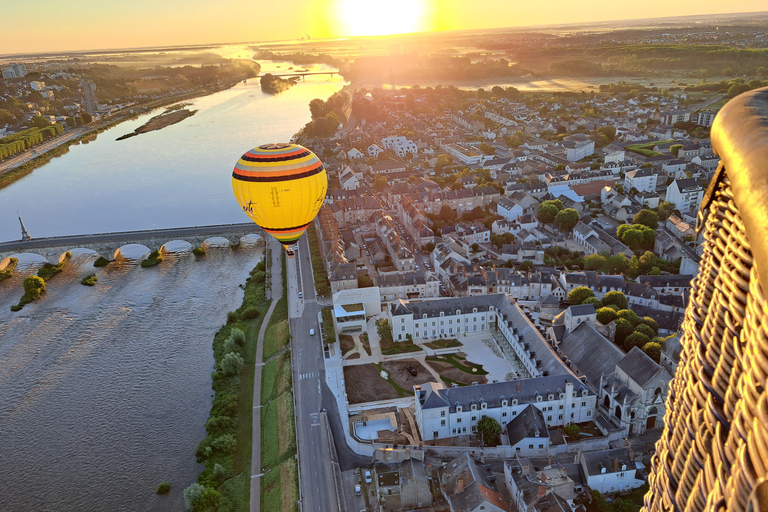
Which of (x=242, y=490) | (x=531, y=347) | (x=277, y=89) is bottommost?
(x=242, y=490)

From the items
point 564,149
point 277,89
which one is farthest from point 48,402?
point 277,89

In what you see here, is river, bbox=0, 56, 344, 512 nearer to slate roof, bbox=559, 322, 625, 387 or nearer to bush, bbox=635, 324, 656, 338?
slate roof, bbox=559, 322, 625, 387

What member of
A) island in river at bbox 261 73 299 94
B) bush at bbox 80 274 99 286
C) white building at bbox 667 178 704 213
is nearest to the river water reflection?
bush at bbox 80 274 99 286

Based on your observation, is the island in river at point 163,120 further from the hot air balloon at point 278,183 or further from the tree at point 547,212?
the hot air balloon at point 278,183

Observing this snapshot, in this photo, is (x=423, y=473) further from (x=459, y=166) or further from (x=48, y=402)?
(x=459, y=166)

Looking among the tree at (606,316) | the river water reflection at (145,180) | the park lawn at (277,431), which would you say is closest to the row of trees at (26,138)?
the river water reflection at (145,180)

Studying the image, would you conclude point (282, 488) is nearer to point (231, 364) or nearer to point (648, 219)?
point (231, 364)
